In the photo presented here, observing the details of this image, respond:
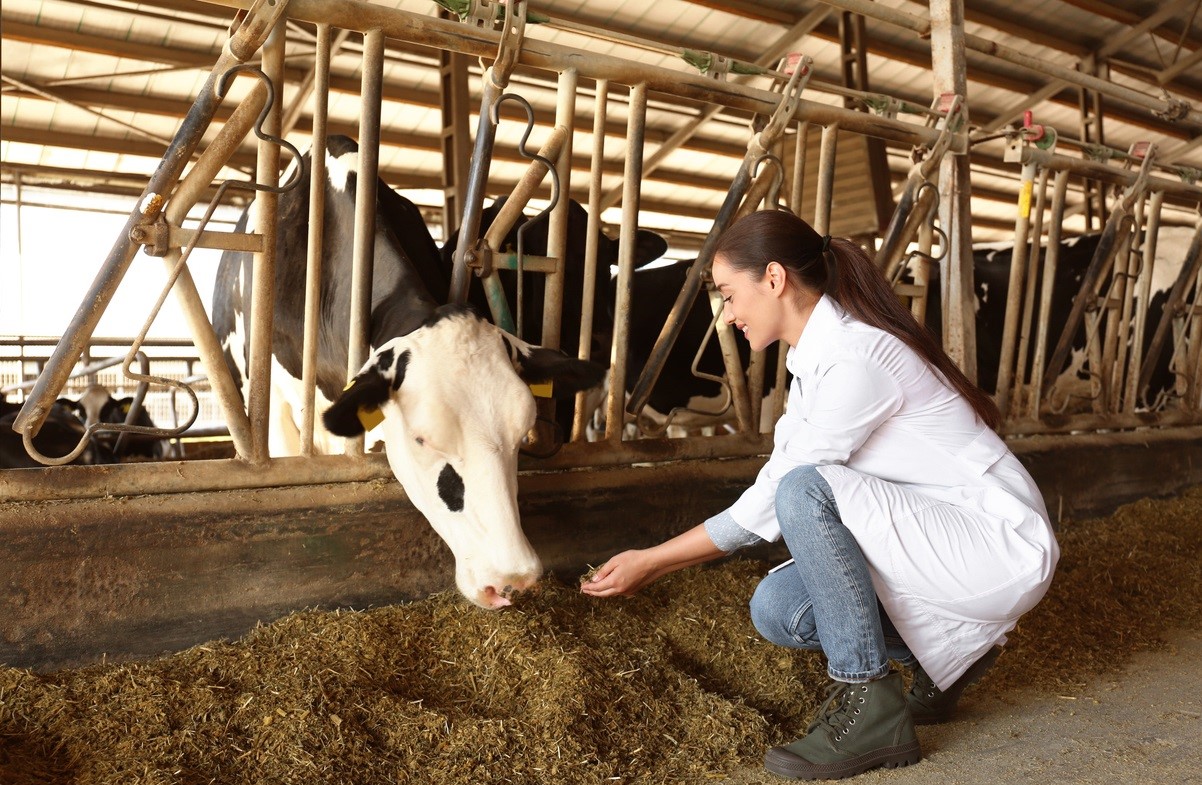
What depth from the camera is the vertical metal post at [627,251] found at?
3328mm

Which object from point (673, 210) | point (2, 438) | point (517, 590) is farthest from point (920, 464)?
point (673, 210)

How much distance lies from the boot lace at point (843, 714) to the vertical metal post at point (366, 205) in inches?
55.7

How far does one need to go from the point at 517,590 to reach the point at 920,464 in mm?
983

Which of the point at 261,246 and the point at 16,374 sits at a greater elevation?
the point at 261,246

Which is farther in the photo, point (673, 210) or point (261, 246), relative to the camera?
point (673, 210)

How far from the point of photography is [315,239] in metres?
2.81

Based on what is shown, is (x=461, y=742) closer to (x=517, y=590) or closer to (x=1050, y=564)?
(x=517, y=590)

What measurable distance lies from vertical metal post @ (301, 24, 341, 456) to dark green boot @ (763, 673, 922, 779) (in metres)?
1.55

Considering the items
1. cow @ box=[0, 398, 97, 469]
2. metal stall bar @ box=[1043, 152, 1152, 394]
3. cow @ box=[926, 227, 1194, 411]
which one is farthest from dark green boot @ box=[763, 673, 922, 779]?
cow @ box=[926, 227, 1194, 411]

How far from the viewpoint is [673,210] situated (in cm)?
1633

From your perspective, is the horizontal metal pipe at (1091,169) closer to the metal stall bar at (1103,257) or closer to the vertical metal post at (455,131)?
the metal stall bar at (1103,257)

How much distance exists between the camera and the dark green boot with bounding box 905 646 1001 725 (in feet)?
8.05

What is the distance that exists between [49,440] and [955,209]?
4876 mm

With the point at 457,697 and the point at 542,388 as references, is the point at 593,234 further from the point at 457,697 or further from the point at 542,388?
the point at 457,697
